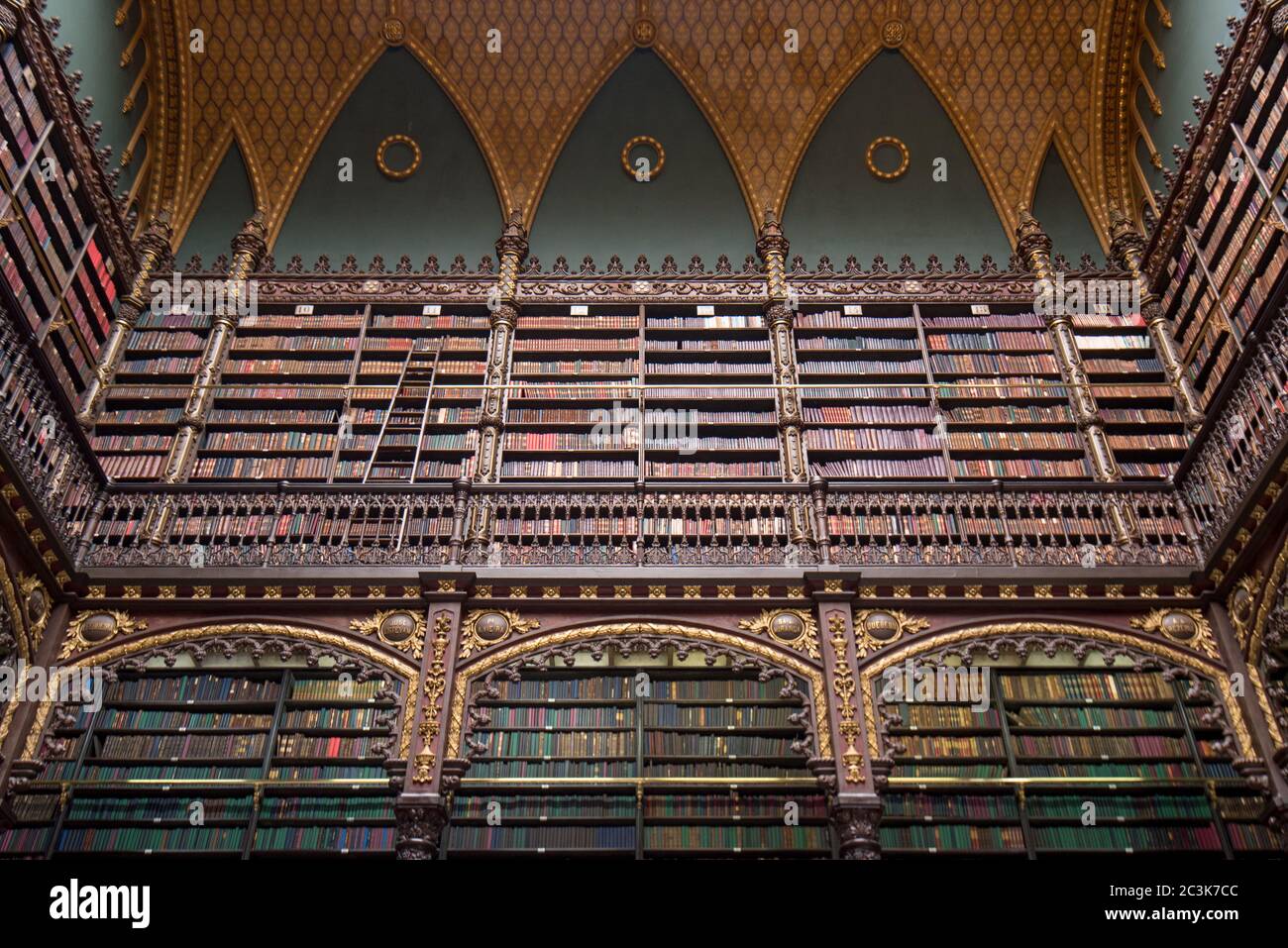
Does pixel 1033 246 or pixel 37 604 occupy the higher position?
pixel 1033 246

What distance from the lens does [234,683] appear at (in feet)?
18.5

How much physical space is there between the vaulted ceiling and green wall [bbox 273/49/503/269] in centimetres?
13

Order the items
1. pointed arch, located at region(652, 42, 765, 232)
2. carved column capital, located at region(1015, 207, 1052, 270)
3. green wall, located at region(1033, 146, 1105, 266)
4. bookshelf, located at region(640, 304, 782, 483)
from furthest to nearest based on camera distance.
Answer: pointed arch, located at region(652, 42, 765, 232), green wall, located at region(1033, 146, 1105, 266), carved column capital, located at region(1015, 207, 1052, 270), bookshelf, located at region(640, 304, 782, 483)

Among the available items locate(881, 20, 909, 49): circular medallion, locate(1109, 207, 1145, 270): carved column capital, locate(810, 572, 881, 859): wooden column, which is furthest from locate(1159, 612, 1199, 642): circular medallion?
locate(881, 20, 909, 49): circular medallion

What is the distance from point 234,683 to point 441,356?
287cm

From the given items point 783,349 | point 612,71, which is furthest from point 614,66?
point 783,349

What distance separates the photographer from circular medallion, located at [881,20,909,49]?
8.83 metres

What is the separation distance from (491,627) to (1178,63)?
649 centimetres

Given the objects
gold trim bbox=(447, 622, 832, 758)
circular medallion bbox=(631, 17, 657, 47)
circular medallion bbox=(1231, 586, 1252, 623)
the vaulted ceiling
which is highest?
circular medallion bbox=(631, 17, 657, 47)

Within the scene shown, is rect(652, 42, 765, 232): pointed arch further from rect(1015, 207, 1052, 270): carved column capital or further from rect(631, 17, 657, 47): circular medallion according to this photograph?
rect(1015, 207, 1052, 270): carved column capital

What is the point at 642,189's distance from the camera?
8.85m

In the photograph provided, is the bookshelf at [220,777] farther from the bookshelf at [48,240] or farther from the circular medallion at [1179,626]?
the circular medallion at [1179,626]

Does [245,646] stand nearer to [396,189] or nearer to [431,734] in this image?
[431,734]
